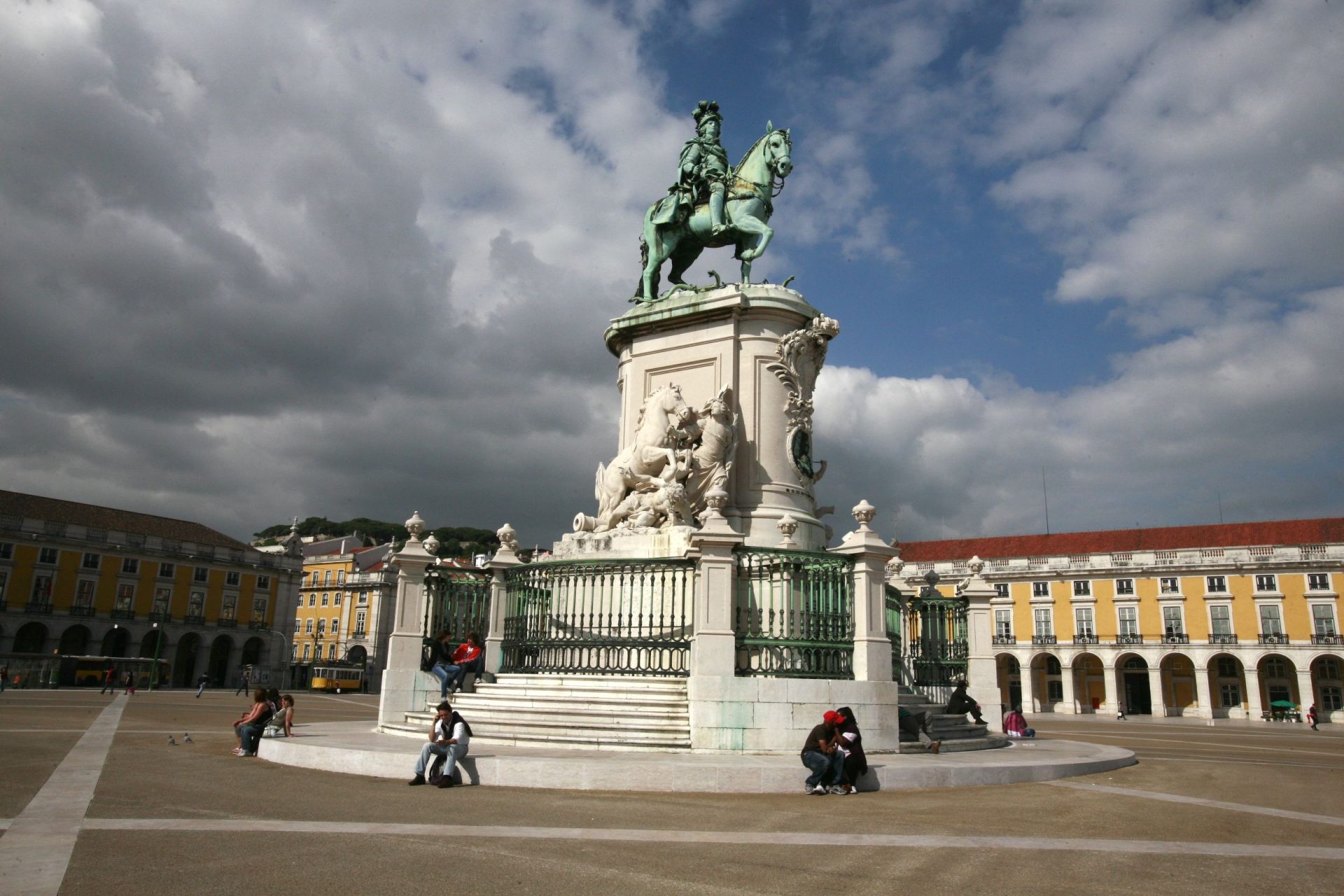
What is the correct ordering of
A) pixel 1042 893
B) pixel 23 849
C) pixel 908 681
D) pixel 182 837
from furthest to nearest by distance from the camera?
pixel 908 681 < pixel 182 837 < pixel 23 849 < pixel 1042 893

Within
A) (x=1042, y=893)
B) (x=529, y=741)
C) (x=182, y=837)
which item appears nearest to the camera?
(x=1042, y=893)

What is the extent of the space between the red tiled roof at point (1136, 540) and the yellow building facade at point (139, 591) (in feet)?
169

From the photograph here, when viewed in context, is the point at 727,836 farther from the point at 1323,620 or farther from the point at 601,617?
the point at 1323,620

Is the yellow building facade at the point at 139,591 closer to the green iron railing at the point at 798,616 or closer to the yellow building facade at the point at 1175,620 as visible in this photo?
the yellow building facade at the point at 1175,620

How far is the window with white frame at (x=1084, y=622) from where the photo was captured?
210ft

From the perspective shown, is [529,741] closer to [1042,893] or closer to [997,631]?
[1042,893]

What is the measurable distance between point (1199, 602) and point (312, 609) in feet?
242

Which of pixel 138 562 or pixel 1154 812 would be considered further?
pixel 138 562

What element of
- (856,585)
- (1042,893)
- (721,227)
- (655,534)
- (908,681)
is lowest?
(1042,893)

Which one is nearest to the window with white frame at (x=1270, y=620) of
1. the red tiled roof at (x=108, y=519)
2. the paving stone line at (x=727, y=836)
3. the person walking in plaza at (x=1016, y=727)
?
the person walking in plaza at (x=1016, y=727)

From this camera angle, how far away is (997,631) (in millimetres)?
67875

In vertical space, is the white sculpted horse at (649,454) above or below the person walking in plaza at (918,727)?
above

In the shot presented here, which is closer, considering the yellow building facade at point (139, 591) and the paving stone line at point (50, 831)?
the paving stone line at point (50, 831)

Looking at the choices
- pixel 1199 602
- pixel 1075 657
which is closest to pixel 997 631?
pixel 1075 657
